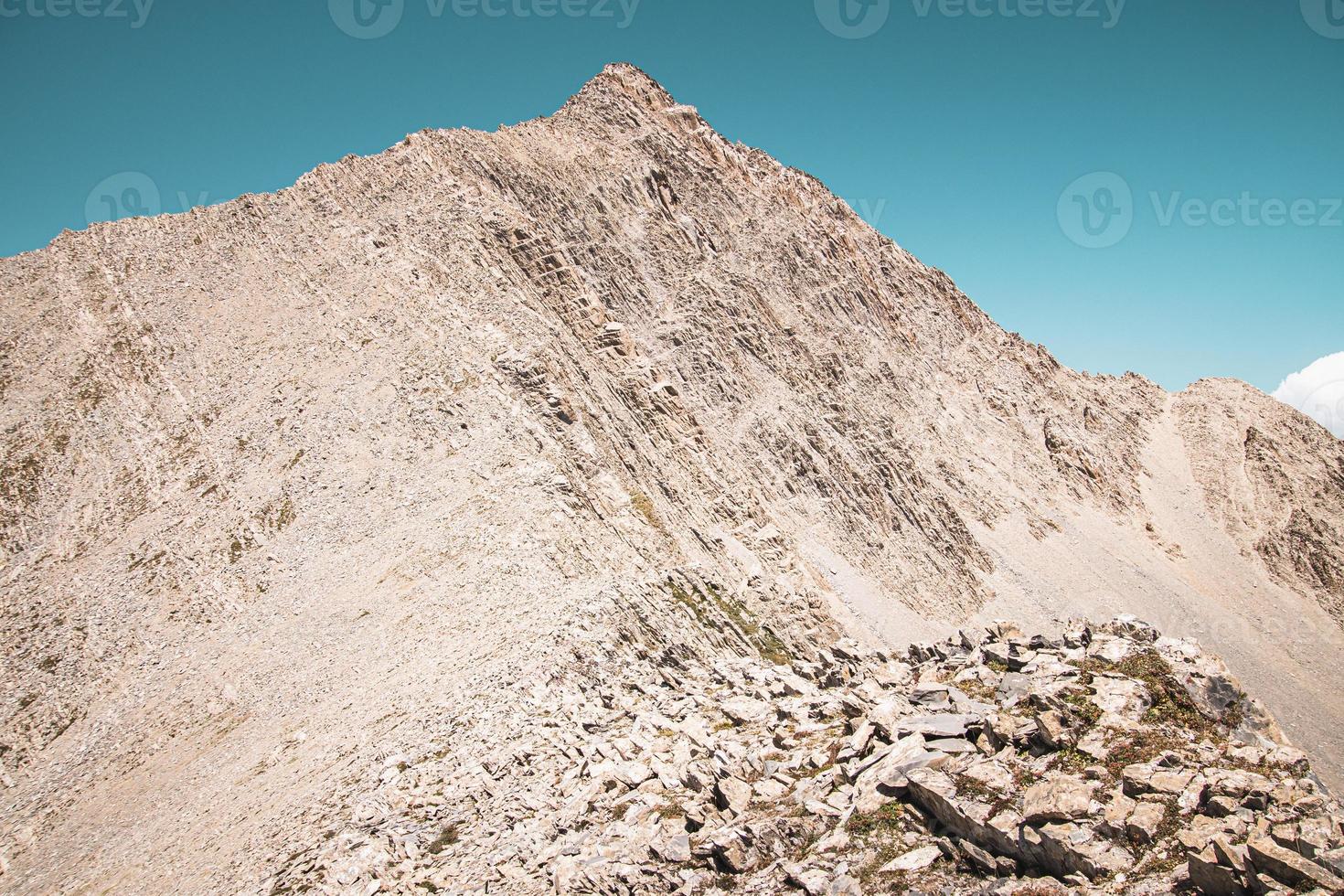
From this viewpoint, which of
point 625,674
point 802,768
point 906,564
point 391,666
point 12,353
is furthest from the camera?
point 906,564

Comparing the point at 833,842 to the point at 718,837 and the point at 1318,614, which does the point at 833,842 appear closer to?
the point at 718,837

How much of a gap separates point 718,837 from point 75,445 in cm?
5711

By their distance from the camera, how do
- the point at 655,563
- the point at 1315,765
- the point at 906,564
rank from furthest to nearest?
the point at 906,564 → the point at 1315,765 → the point at 655,563

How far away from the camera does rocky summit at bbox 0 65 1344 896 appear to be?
1523cm

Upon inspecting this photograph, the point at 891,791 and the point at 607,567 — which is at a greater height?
the point at 607,567

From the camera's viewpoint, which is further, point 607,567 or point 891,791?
point 607,567

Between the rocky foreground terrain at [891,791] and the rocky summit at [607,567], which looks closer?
the rocky foreground terrain at [891,791]

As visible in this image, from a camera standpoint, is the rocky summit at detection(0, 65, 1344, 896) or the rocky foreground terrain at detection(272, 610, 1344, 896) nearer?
the rocky foreground terrain at detection(272, 610, 1344, 896)

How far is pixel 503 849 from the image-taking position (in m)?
18.1

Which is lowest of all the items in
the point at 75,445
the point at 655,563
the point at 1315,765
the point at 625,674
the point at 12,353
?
the point at 1315,765

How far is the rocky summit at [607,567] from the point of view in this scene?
599 inches

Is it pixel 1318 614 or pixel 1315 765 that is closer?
pixel 1315 765

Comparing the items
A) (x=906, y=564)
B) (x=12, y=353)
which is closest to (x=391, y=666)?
(x=12, y=353)

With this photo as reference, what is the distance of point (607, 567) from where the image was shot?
121 ft
